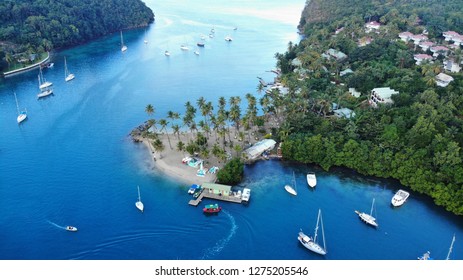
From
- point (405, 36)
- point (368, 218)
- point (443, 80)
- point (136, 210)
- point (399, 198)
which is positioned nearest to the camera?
point (368, 218)

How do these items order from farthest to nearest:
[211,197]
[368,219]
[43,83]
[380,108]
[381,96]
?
[43,83], [381,96], [380,108], [211,197], [368,219]

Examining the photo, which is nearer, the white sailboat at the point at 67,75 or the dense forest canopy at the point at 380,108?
the dense forest canopy at the point at 380,108

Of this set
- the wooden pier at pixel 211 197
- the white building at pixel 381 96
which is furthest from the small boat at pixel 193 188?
the white building at pixel 381 96

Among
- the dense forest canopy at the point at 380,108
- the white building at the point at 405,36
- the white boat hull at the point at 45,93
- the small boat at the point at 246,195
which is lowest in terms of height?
the small boat at the point at 246,195

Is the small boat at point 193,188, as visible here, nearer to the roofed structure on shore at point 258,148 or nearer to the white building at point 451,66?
the roofed structure on shore at point 258,148

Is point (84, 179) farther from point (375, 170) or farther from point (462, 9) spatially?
point (462, 9)

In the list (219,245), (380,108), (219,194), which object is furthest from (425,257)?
(380,108)

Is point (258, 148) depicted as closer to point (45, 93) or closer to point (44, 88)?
point (45, 93)
